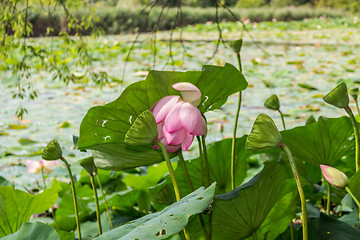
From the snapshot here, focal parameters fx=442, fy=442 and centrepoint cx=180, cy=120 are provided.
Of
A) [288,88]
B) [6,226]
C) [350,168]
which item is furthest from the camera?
[288,88]

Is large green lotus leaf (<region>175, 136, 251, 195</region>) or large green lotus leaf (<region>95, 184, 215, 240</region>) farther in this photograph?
large green lotus leaf (<region>175, 136, 251, 195</region>)

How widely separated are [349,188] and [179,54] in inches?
184

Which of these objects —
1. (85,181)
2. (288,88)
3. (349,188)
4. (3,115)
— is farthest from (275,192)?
(288,88)

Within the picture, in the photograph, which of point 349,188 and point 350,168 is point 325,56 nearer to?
point 350,168

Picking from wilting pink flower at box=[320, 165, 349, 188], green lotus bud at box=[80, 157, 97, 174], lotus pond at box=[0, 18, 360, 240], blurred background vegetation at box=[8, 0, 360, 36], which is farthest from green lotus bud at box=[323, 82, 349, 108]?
blurred background vegetation at box=[8, 0, 360, 36]

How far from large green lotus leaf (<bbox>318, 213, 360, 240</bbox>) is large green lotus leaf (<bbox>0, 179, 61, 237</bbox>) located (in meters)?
0.34

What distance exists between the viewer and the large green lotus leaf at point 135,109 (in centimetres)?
44

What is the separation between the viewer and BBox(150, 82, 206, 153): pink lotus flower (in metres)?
0.38

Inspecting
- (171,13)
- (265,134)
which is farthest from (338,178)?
(171,13)

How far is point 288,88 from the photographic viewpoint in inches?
111

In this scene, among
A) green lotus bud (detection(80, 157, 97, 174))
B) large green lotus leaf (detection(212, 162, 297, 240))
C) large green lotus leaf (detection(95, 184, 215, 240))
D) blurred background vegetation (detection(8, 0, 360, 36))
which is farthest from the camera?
blurred background vegetation (detection(8, 0, 360, 36))

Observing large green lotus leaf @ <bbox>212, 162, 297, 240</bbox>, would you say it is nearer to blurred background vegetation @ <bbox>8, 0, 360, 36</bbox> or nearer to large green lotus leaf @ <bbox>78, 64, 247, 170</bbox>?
large green lotus leaf @ <bbox>78, 64, 247, 170</bbox>

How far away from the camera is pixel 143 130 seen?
36cm

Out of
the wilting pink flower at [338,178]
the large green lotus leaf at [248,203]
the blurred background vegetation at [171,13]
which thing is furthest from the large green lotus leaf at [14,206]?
the blurred background vegetation at [171,13]
